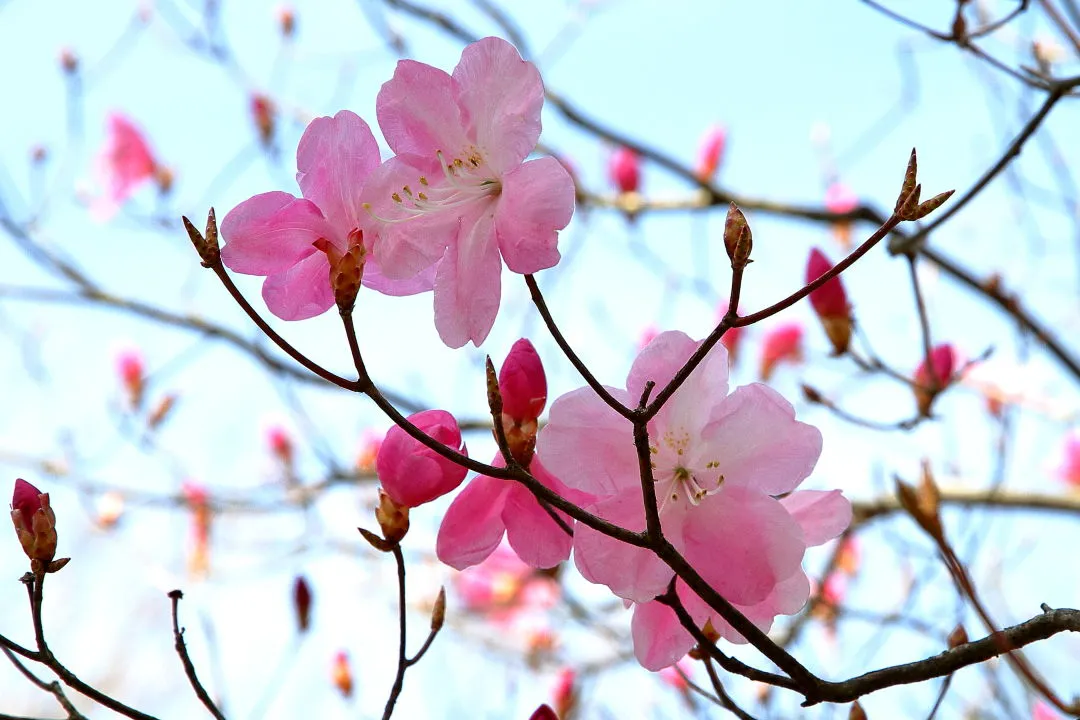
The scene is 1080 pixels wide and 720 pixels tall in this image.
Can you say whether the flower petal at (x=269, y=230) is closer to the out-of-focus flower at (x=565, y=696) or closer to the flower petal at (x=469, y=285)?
the flower petal at (x=469, y=285)

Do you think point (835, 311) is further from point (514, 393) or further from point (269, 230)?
point (269, 230)

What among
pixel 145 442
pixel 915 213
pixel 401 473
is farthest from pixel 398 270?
pixel 145 442

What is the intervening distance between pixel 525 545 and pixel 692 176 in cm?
231

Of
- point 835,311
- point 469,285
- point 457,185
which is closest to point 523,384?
point 469,285

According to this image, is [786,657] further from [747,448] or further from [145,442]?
[145,442]

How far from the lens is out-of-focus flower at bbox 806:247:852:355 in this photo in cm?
187

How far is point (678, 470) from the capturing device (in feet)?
3.39

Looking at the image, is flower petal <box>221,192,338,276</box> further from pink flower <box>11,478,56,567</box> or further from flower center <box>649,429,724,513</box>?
flower center <box>649,429,724,513</box>

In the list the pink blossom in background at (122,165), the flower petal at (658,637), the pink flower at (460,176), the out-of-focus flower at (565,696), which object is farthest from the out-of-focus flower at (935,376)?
the pink blossom in background at (122,165)

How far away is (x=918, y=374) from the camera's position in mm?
2365

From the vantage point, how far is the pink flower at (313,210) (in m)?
0.99

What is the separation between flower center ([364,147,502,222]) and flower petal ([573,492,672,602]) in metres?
0.37

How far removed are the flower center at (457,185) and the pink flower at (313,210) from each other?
59 mm

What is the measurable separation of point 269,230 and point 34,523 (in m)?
0.38
